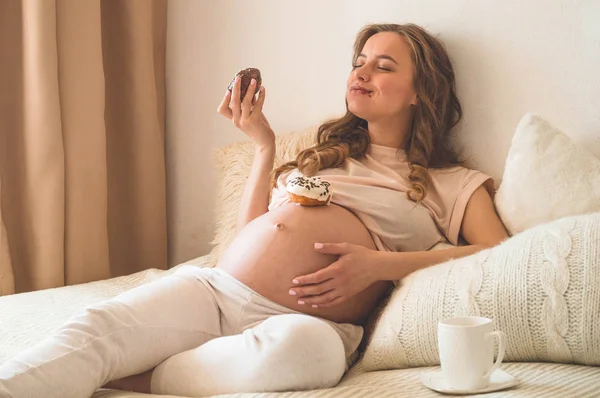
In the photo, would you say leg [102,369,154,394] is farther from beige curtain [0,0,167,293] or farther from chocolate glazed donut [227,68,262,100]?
beige curtain [0,0,167,293]

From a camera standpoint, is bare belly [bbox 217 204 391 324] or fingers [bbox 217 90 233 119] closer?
bare belly [bbox 217 204 391 324]

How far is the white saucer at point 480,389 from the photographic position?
1.07 meters

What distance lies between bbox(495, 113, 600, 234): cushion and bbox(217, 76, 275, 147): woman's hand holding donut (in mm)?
578

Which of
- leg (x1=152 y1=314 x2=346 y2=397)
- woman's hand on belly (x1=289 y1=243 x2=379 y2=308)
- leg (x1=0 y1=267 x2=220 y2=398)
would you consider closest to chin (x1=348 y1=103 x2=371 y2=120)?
woman's hand on belly (x1=289 y1=243 x2=379 y2=308)

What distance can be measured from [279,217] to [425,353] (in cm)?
44

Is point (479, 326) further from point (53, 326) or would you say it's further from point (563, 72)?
point (53, 326)

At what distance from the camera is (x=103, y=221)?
232cm

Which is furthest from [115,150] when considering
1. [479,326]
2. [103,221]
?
[479,326]

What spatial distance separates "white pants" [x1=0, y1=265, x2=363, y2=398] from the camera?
1.19 metres

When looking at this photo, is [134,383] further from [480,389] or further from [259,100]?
[259,100]

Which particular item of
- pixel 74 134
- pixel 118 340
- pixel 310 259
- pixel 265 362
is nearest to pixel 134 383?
pixel 118 340

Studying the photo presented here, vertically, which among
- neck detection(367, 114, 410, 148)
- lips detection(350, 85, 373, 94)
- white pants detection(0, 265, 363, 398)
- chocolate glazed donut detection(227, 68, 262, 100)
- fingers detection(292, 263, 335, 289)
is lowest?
white pants detection(0, 265, 363, 398)

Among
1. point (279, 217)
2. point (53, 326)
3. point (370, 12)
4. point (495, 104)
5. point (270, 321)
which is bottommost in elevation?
point (53, 326)

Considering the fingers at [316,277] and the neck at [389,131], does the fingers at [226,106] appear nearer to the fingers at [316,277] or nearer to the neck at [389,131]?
the neck at [389,131]
